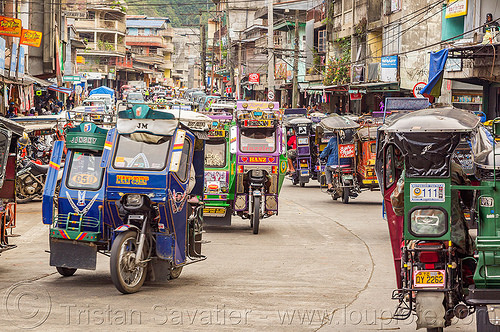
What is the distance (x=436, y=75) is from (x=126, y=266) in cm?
1438

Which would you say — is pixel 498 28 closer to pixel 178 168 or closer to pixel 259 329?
pixel 178 168

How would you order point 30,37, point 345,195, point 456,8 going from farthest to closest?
point 456,8
point 30,37
point 345,195

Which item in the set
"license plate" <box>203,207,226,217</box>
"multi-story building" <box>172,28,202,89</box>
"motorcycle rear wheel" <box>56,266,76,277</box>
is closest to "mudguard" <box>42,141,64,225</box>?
"motorcycle rear wheel" <box>56,266,76,277</box>

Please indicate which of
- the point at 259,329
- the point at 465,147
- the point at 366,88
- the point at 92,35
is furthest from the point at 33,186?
the point at 92,35

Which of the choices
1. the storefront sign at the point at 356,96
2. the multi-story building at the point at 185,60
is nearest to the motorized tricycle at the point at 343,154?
the storefront sign at the point at 356,96

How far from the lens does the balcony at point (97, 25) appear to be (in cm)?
9550

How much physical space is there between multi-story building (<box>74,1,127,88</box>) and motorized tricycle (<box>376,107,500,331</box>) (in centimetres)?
8849

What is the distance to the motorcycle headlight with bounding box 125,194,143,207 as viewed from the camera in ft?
32.9

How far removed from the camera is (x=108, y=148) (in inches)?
410

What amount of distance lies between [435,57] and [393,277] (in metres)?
13.8

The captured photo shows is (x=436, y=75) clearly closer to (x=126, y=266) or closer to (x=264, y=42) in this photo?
(x=126, y=266)

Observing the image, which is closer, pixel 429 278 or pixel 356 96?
pixel 429 278

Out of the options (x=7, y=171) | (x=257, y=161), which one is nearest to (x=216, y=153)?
(x=257, y=161)

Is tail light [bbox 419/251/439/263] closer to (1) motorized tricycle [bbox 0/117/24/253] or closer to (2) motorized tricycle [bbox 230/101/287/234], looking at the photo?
(1) motorized tricycle [bbox 0/117/24/253]
